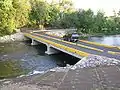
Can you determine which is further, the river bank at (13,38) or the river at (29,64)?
the river bank at (13,38)

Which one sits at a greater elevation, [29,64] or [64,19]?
[64,19]

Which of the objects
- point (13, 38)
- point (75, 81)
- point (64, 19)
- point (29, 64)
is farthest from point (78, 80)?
point (64, 19)

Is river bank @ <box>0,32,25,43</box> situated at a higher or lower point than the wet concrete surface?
lower

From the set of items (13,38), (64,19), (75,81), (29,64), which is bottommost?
(13,38)

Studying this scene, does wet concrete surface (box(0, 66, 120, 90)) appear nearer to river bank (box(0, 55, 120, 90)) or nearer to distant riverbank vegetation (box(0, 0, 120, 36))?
river bank (box(0, 55, 120, 90))

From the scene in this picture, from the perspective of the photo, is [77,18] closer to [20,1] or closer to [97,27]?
[97,27]

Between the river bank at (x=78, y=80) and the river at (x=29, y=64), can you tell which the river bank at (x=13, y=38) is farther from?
the river bank at (x=78, y=80)

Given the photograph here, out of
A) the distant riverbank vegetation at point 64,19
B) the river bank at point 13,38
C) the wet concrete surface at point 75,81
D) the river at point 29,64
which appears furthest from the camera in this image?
the distant riverbank vegetation at point 64,19

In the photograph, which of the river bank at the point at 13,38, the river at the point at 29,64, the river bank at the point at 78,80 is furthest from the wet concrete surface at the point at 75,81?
the river bank at the point at 13,38

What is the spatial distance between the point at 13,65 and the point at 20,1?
119 feet

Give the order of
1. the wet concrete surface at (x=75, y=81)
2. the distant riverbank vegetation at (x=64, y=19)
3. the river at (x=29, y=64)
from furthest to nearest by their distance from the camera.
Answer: the distant riverbank vegetation at (x=64, y=19) → the river at (x=29, y=64) → the wet concrete surface at (x=75, y=81)

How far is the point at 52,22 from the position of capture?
86688 millimetres

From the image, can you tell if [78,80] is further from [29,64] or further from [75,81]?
[29,64]

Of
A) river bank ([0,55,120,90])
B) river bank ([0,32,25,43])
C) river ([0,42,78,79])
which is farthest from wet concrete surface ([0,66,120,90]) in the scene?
river bank ([0,32,25,43])
